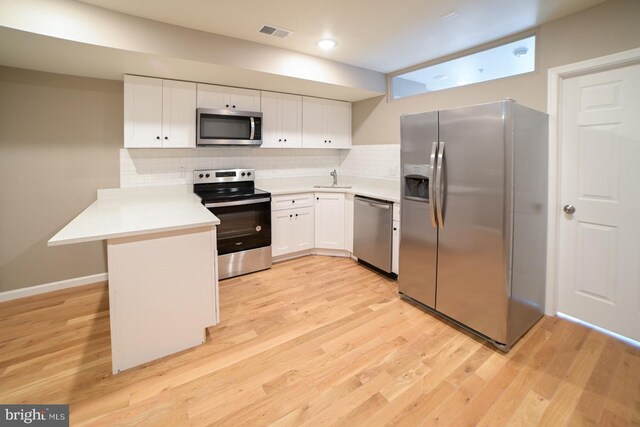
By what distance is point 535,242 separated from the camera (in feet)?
8.22

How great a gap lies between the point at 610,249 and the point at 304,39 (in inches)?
124

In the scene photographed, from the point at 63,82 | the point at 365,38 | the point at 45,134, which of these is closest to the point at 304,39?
the point at 365,38

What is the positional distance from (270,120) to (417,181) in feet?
6.94

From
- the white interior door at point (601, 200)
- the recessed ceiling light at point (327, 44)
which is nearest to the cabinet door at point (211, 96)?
the recessed ceiling light at point (327, 44)

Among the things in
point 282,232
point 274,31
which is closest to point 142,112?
point 274,31

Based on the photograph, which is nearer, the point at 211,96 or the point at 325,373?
the point at 325,373

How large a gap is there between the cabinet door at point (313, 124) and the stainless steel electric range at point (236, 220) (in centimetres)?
107

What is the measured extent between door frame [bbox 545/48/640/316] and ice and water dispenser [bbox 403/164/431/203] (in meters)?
1.04

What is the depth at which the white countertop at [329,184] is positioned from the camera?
392cm

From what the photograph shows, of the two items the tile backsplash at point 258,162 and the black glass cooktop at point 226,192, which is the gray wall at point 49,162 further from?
the black glass cooktop at point 226,192

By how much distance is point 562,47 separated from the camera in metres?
2.48

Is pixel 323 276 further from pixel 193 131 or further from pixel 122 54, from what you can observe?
pixel 122 54

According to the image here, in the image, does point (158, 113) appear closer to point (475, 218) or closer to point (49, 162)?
point (49, 162)

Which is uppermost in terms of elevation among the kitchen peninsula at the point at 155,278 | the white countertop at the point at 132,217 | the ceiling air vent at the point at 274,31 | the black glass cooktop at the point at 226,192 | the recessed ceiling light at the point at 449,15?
the ceiling air vent at the point at 274,31
